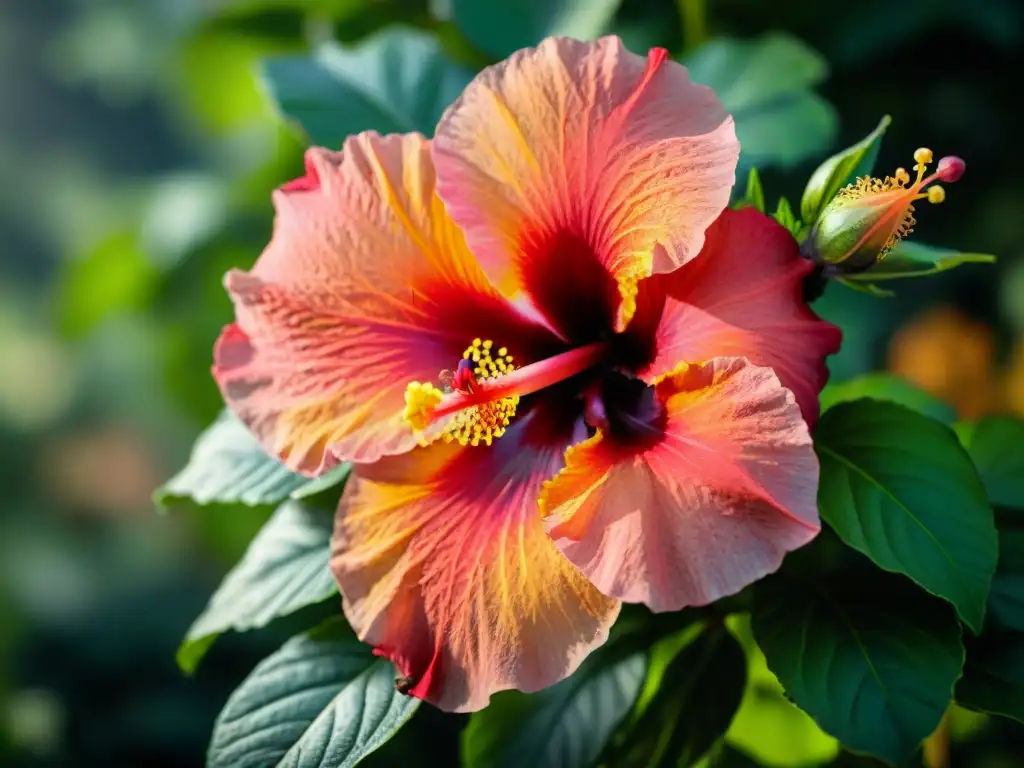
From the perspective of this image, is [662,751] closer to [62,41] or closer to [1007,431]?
[1007,431]

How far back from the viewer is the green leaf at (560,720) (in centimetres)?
70

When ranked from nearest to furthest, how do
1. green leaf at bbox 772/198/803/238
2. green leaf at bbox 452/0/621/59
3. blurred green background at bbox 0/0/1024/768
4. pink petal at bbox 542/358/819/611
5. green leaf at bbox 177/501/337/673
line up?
pink petal at bbox 542/358/819/611 → green leaf at bbox 772/198/803/238 → green leaf at bbox 177/501/337/673 → green leaf at bbox 452/0/621/59 → blurred green background at bbox 0/0/1024/768

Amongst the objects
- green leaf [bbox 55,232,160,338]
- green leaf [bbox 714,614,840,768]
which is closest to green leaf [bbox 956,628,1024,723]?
green leaf [bbox 714,614,840,768]

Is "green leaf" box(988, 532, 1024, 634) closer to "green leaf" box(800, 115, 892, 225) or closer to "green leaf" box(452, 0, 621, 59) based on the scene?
"green leaf" box(800, 115, 892, 225)

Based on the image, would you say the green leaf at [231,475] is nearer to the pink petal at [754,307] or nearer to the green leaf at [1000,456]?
the pink petal at [754,307]

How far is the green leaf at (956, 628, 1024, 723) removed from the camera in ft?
2.02

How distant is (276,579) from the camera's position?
28.6 inches

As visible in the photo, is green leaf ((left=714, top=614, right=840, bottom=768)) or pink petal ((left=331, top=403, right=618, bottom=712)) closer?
pink petal ((left=331, top=403, right=618, bottom=712))

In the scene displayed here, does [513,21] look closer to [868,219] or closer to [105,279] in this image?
[868,219]

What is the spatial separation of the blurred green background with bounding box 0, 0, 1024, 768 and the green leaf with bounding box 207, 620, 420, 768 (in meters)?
0.53

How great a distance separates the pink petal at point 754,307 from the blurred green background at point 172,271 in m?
0.33

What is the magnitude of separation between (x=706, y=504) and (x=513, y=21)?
2.19ft

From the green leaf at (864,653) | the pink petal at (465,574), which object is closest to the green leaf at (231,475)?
the pink petal at (465,574)

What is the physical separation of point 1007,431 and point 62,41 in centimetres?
261
